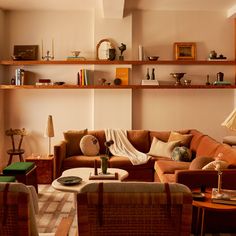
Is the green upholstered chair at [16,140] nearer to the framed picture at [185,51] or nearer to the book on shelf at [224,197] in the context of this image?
the framed picture at [185,51]

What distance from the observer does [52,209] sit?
4.23 m

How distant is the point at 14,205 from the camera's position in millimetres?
1584

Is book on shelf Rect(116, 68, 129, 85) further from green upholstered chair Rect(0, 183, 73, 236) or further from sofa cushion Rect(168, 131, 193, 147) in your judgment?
green upholstered chair Rect(0, 183, 73, 236)

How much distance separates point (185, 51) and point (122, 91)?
4.35ft

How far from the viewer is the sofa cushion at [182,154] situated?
16.3 ft

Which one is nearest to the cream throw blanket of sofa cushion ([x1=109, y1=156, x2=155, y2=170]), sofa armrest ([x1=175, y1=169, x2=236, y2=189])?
sofa cushion ([x1=109, y1=156, x2=155, y2=170])

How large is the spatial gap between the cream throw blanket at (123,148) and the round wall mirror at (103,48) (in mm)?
1332

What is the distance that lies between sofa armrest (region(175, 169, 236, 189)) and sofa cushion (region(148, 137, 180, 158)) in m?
1.95

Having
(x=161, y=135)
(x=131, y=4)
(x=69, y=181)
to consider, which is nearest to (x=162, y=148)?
(x=161, y=135)

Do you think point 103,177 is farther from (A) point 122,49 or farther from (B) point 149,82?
(A) point 122,49

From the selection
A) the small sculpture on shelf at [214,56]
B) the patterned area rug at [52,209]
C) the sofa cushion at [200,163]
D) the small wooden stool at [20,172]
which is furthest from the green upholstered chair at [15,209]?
the small sculpture on shelf at [214,56]

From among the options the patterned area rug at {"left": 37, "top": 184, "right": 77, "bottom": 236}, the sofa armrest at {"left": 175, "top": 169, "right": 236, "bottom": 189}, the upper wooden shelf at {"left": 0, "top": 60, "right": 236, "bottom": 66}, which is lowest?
the patterned area rug at {"left": 37, "top": 184, "right": 77, "bottom": 236}

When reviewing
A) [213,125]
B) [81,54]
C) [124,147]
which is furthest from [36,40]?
[213,125]

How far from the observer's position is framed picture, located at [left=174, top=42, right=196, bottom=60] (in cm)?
631
